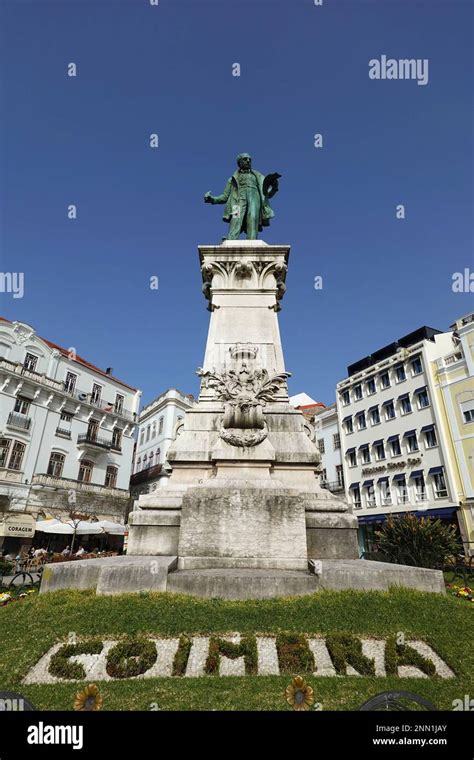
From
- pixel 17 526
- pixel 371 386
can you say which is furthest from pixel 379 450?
pixel 17 526

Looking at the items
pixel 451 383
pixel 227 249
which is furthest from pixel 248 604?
pixel 451 383

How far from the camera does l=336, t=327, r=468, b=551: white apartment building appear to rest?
122ft

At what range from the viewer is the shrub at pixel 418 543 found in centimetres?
1303

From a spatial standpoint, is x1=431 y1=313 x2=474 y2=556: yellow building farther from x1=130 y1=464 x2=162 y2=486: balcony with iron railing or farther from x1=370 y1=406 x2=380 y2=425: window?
x1=130 y1=464 x2=162 y2=486: balcony with iron railing

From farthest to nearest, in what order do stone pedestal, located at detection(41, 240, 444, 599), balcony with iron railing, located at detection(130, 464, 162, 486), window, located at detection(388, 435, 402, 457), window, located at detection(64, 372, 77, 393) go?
1. balcony with iron railing, located at detection(130, 464, 162, 486)
2. window, located at detection(64, 372, 77, 393)
3. window, located at detection(388, 435, 402, 457)
4. stone pedestal, located at detection(41, 240, 444, 599)

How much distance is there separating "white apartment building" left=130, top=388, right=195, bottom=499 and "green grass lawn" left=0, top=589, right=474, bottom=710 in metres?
45.8

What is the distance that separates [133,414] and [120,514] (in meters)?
12.7

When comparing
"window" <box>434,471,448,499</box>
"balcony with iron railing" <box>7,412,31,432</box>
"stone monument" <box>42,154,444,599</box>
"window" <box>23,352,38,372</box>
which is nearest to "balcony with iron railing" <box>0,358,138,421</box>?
"window" <box>23,352,38,372</box>

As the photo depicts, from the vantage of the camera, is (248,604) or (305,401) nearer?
(248,604)

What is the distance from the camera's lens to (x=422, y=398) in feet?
134

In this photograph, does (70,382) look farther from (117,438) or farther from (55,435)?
(117,438)

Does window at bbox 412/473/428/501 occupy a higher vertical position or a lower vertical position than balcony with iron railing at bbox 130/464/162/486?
lower

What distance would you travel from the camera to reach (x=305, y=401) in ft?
253
